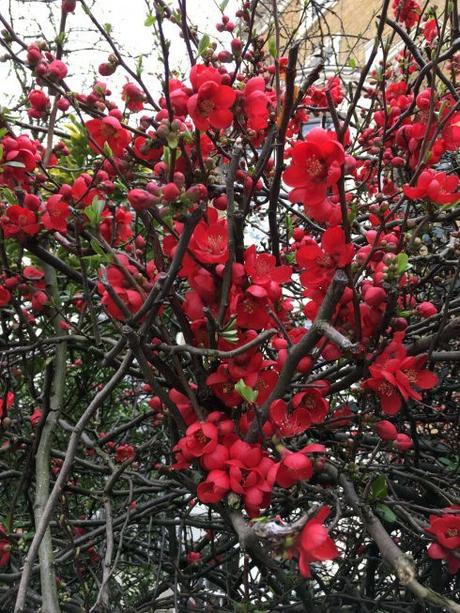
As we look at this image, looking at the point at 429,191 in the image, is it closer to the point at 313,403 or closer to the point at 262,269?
A: the point at 262,269

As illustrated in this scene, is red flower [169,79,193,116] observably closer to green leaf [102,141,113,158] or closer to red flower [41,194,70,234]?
green leaf [102,141,113,158]

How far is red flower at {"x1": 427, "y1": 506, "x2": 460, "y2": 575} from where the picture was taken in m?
1.17

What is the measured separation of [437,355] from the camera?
114 cm

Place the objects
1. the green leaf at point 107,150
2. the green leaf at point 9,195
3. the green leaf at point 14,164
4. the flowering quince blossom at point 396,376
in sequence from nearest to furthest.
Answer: the flowering quince blossom at point 396,376 → the green leaf at point 107,150 → the green leaf at point 14,164 → the green leaf at point 9,195

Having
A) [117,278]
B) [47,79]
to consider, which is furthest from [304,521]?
[47,79]

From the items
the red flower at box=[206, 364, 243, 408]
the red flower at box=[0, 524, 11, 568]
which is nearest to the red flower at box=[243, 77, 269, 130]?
the red flower at box=[206, 364, 243, 408]

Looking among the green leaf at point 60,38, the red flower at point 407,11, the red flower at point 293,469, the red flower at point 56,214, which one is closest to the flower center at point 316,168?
the red flower at point 293,469

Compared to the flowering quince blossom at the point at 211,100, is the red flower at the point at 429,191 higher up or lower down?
lower down

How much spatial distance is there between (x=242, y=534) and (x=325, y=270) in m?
0.49

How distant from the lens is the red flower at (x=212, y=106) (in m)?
1.04

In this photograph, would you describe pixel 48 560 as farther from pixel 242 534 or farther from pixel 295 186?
pixel 295 186

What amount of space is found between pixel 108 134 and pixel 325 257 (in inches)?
19.5

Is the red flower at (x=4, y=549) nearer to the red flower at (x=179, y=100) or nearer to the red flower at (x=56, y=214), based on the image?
the red flower at (x=56, y=214)

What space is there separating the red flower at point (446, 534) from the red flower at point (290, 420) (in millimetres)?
345
